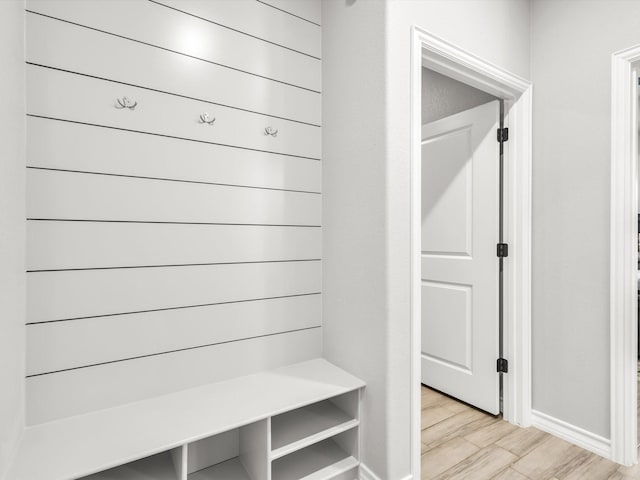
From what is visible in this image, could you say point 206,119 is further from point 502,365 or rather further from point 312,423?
point 502,365

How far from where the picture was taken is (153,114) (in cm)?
142

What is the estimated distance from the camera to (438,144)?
2.49 meters

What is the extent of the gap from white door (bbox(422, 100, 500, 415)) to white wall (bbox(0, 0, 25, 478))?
2.20m

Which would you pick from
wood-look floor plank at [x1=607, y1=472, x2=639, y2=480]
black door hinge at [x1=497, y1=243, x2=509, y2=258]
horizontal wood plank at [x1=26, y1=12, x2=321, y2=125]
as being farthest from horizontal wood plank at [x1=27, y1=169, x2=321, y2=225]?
wood-look floor plank at [x1=607, y1=472, x2=639, y2=480]

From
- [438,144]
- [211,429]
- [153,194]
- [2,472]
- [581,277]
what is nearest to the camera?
[2,472]

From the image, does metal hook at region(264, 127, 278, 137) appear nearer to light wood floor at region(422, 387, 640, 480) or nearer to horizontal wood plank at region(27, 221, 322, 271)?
horizontal wood plank at region(27, 221, 322, 271)

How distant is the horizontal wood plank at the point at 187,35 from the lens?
1.30 m

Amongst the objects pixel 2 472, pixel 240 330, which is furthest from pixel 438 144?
pixel 2 472

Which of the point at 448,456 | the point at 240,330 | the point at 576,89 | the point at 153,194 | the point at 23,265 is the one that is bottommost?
the point at 448,456

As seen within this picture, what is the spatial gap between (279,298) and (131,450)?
816 mm

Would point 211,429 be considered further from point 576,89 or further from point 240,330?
point 576,89

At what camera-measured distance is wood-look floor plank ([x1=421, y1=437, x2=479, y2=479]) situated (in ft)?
5.62

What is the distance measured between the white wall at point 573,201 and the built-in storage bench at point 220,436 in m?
1.18

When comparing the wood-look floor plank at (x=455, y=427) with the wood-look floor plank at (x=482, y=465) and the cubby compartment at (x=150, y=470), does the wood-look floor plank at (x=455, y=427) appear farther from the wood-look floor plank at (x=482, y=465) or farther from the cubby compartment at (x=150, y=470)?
the cubby compartment at (x=150, y=470)
